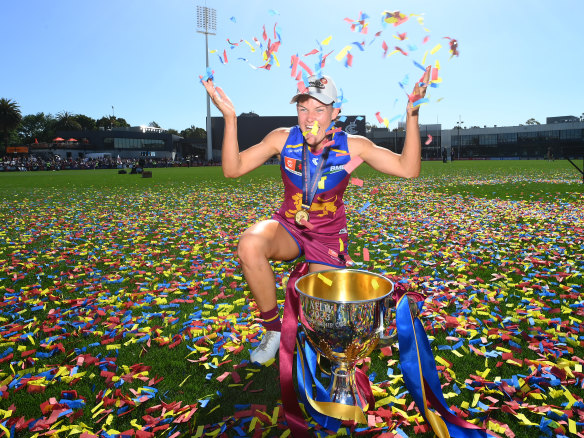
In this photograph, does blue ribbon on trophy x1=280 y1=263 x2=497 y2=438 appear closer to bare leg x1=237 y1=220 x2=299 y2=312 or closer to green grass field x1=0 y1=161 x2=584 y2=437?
green grass field x1=0 y1=161 x2=584 y2=437

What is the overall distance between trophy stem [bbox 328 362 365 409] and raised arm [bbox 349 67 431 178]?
1.66m

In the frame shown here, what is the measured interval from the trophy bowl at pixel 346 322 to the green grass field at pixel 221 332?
0.95 ft

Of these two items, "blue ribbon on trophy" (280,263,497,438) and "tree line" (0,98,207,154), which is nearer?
"blue ribbon on trophy" (280,263,497,438)

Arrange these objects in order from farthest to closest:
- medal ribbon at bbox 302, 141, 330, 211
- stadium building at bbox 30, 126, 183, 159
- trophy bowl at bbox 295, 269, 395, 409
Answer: stadium building at bbox 30, 126, 183, 159 → medal ribbon at bbox 302, 141, 330, 211 → trophy bowl at bbox 295, 269, 395, 409

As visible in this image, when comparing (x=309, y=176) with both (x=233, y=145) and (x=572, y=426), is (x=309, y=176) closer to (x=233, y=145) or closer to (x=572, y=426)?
(x=233, y=145)

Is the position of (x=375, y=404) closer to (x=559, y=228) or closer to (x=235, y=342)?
(x=235, y=342)

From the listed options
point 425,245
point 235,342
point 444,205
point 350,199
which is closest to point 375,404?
point 235,342

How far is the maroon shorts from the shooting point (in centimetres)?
370

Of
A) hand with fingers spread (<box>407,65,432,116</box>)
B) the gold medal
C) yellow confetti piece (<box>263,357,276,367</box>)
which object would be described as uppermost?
hand with fingers spread (<box>407,65,432,116</box>)

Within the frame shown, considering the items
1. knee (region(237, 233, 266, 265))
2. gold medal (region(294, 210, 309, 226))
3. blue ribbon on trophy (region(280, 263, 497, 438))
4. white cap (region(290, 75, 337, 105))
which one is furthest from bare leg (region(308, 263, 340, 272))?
white cap (region(290, 75, 337, 105))

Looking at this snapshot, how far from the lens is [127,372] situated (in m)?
3.27

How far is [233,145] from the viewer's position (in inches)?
142

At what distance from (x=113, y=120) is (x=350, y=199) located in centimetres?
14524

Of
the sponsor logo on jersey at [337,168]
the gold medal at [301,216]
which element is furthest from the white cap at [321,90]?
the gold medal at [301,216]
